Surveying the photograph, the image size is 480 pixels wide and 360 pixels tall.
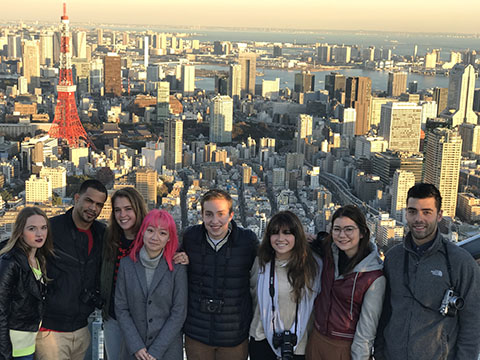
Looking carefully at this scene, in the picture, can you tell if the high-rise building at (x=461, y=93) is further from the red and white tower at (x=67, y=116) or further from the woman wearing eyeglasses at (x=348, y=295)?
the woman wearing eyeglasses at (x=348, y=295)

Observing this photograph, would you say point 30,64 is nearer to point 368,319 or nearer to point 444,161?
point 444,161

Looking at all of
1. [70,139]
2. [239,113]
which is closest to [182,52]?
[239,113]

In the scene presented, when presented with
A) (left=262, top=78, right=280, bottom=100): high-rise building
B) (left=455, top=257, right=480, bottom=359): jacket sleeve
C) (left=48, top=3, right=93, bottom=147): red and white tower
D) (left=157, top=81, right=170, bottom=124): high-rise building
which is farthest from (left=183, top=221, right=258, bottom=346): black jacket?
(left=262, top=78, right=280, bottom=100): high-rise building

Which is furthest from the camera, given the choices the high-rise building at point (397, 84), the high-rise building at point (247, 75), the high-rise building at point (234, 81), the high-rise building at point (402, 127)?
the high-rise building at point (247, 75)

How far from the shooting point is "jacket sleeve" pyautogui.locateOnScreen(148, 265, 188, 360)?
1026 mm

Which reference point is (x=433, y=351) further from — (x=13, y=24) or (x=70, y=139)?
(x=13, y=24)

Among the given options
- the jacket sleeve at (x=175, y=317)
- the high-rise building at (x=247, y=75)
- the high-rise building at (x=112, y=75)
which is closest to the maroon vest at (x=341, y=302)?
the jacket sleeve at (x=175, y=317)

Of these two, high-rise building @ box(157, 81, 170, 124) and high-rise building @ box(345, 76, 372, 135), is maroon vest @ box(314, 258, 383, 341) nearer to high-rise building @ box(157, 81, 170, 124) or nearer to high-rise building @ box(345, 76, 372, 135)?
high-rise building @ box(157, 81, 170, 124)

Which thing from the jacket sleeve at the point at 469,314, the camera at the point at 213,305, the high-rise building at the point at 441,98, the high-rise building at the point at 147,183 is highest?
the jacket sleeve at the point at 469,314

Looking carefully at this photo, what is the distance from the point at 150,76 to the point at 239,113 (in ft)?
22.4

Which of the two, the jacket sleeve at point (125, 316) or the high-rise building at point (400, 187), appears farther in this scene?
the high-rise building at point (400, 187)

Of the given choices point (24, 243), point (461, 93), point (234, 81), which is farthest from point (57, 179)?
point (234, 81)

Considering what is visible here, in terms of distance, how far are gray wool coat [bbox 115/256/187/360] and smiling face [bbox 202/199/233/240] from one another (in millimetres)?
77

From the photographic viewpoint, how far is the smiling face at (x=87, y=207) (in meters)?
1.12
